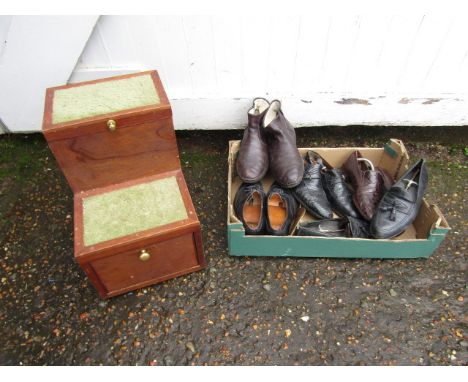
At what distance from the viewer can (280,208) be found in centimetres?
177

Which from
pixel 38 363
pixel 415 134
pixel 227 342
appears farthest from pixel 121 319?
pixel 415 134

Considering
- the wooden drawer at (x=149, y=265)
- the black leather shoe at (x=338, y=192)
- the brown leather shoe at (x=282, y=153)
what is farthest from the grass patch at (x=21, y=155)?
the black leather shoe at (x=338, y=192)

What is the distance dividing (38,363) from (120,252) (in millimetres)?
612

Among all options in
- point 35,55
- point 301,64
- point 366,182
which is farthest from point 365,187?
point 35,55

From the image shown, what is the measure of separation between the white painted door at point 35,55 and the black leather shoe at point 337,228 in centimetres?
139

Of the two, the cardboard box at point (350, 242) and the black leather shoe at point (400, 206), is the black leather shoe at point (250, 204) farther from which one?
the black leather shoe at point (400, 206)

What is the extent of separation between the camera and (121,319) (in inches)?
60.9

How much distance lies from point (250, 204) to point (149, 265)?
0.57m

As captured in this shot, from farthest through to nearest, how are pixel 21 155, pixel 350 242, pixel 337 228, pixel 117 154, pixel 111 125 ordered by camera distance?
pixel 21 155
pixel 337 228
pixel 350 242
pixel 117 154
pixel 111 125

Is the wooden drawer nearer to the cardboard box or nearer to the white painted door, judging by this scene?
the cardboard box

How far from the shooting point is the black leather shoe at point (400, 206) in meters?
1.61

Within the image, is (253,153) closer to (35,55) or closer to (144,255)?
(144,255)

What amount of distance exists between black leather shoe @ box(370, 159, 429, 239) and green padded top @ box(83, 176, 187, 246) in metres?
0.90

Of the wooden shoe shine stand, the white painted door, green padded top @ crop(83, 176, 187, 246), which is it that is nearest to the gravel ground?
the wooden shoe shine stand
